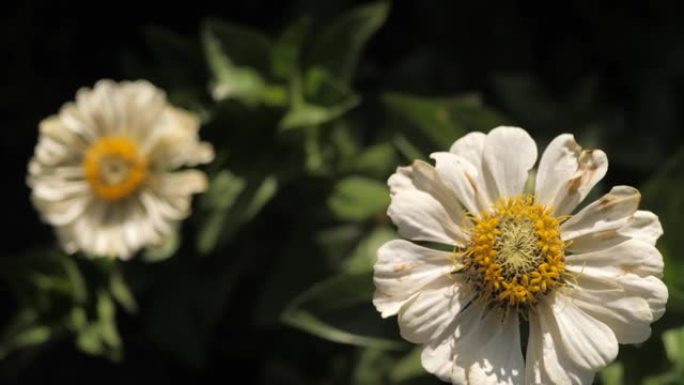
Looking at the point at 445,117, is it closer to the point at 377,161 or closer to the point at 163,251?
the point at 377,161

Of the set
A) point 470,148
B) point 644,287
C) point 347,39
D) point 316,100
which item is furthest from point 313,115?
point 644,287

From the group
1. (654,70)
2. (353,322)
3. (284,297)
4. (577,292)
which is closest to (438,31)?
(654,70)

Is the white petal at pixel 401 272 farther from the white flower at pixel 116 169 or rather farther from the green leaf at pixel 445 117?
the white flower at pixel 116 169

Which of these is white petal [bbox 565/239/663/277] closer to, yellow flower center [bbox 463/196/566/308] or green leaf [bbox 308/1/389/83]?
yellow flower center [bbox 463/196/566/308]

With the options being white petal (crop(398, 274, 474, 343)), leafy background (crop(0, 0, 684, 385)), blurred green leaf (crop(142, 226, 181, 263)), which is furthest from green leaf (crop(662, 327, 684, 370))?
Result: blurred green leaf (crop(142, 226, 181, 263))

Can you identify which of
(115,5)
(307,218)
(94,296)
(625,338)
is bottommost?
(625,338)

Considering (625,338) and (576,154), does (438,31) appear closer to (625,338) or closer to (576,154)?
(576,154)

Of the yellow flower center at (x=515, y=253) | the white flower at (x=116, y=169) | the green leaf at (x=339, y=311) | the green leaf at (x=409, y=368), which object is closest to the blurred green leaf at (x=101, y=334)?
the white flower at (x=116, y=169)
